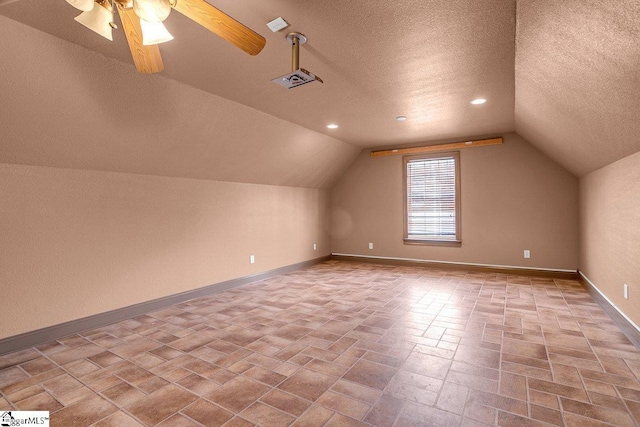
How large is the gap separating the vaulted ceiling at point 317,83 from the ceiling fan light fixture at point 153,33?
0.53 m

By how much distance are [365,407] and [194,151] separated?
3276mm

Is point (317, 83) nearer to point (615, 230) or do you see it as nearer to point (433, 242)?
point (615, 230)

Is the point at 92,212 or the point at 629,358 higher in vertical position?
the point at 92,212

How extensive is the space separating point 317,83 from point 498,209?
4097 mm

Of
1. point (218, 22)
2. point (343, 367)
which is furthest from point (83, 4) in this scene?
point (343, 367)

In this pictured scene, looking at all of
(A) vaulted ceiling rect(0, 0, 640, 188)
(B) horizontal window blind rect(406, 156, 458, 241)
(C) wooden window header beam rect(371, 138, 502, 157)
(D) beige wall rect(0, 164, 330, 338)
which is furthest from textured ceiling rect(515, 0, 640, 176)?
Answer: (D) beige wall rect(0, 164, 330, 338)

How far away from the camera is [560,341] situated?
2764 mm

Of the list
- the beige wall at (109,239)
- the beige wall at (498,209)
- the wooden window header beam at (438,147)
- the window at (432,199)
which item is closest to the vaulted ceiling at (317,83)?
the beige wall at (109,239)

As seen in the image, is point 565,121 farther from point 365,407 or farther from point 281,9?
point 365,407

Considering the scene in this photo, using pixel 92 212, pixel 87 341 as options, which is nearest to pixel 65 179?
pixel 92 212

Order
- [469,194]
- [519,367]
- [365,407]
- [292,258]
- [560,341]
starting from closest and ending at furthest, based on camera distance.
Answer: [365,407] → [519,367] → [560,341] → [469,194] → [292,258]

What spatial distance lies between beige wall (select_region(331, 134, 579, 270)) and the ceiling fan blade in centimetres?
498

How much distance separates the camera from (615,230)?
10.7ft

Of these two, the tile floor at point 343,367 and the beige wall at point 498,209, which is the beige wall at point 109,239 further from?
the beige wall at point 498,209
